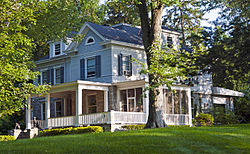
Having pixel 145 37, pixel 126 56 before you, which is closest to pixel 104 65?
pixel 126 56

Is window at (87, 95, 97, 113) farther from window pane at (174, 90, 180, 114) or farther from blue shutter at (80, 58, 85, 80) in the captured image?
window pane at (174, 90, 180, 114)

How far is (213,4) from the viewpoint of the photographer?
2733cm

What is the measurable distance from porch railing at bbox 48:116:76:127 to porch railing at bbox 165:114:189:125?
6504 millimetres

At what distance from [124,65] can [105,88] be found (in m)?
2.74

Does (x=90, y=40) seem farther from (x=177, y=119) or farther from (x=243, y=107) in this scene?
(x=243, y=107)

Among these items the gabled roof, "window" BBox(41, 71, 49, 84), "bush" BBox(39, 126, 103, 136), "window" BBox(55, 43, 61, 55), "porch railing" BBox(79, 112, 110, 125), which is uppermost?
the gabled roof

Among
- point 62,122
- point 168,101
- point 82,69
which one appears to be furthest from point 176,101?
point 62,122

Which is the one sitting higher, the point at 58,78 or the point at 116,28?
the point at 116,28

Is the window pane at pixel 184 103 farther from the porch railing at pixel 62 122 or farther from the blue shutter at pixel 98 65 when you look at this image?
the porch railing at pixel 62 122

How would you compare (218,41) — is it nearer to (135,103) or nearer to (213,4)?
(213,4)

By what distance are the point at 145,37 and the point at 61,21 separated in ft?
24.4

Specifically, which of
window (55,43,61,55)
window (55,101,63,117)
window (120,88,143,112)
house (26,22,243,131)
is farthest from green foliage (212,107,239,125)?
window (55,43,61,55)

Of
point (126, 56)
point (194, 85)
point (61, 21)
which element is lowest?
point (194, 85)

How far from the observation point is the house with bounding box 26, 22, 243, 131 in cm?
2531
